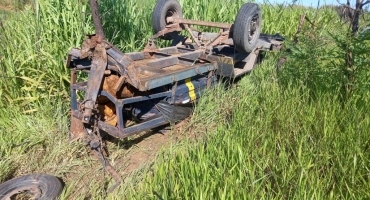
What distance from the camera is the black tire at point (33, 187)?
96.7 inches

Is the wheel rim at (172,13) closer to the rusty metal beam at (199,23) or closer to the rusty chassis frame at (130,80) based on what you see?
the rusty metal beam at (199,23)

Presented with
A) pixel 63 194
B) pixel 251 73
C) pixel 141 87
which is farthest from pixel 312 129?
pixel 63 194

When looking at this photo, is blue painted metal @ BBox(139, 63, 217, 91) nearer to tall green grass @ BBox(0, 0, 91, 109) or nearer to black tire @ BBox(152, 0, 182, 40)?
black tire @ BBox(152, 0, 182, 40)

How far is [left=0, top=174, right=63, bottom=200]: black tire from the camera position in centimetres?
246

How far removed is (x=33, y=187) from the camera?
2.56m

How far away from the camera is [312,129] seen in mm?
2695

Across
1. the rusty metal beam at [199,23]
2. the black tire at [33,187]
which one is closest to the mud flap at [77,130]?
the black tire at [33,187]

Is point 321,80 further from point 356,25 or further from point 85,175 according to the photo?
point 85,175

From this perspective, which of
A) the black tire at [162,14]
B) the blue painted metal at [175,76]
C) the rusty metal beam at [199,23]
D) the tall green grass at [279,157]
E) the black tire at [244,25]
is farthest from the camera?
the black tire at [162,14]

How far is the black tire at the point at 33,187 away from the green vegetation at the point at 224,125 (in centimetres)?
11

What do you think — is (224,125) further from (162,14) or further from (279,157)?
(162,14)

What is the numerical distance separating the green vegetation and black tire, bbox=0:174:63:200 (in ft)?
0.36

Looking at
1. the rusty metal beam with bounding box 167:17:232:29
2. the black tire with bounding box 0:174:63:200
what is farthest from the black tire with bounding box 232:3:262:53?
the black tire with bounding box 0:174:63:200

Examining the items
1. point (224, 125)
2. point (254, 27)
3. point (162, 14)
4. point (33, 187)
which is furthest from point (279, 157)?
point (162, 14)
